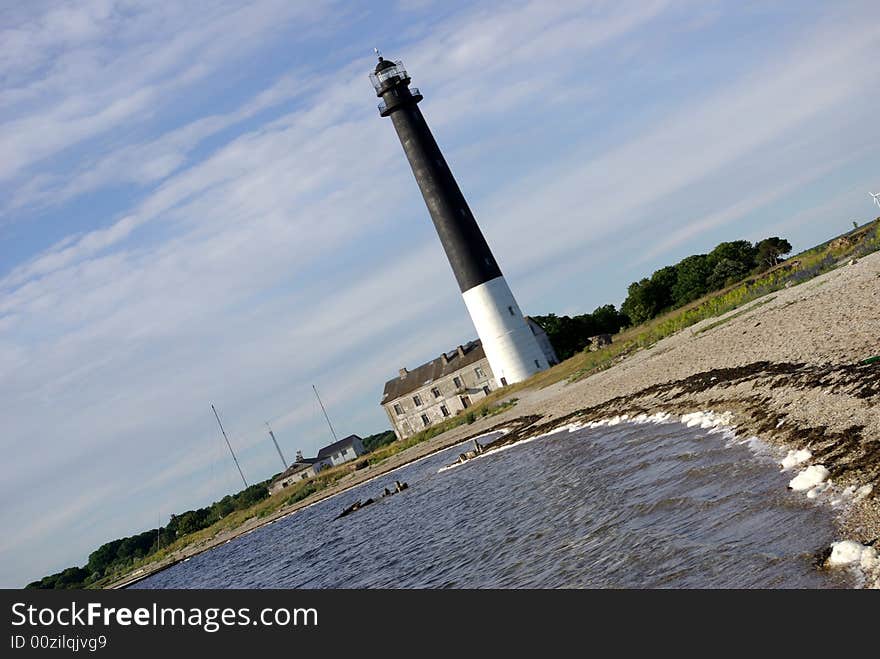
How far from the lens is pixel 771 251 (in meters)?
64.2

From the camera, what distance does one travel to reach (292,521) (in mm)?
52688

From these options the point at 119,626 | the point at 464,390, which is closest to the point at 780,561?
the point at 119,626

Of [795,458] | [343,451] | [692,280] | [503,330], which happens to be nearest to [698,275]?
[692,280]

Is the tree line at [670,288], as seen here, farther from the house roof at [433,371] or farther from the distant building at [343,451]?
the distant building at [343,451]

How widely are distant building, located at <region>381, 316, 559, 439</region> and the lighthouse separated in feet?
46.8

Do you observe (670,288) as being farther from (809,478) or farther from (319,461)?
(809,478)

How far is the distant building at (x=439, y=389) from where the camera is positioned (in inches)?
2854

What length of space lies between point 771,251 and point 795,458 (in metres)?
55.3

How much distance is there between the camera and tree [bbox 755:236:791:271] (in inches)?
2496

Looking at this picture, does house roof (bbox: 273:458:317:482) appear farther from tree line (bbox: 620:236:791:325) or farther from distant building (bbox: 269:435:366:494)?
tree line (bbox: 620:236:791:325)

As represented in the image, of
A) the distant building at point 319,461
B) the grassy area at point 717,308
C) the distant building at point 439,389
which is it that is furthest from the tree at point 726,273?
the distant building at point 319,461

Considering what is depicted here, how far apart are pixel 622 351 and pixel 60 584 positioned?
62.2 meters

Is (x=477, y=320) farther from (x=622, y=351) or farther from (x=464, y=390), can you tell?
(x=464, y=390)

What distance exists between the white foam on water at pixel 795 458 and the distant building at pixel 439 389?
182 ft
